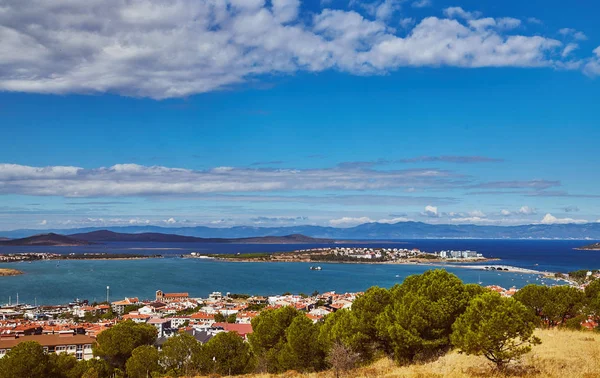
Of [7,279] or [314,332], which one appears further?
[7,279]

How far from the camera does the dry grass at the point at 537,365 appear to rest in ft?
30.5

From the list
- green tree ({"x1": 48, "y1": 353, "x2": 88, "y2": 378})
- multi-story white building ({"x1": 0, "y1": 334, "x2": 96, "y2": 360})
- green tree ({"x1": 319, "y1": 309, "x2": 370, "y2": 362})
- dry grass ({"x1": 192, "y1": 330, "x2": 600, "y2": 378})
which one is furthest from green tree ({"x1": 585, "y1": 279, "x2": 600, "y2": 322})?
multi-story white building ({"x1": 0, "y1": 334, "x2": 96, "y2": 360})

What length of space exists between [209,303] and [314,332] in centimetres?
3969

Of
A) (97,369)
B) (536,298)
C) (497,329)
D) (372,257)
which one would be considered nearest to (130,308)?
(97,369)

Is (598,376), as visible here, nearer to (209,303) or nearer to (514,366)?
(514,366)

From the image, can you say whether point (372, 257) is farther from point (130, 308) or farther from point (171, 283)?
point (130, 308)

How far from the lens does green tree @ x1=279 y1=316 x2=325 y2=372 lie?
1627 cm

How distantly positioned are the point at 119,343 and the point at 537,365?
18175mm

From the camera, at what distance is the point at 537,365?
406 inches

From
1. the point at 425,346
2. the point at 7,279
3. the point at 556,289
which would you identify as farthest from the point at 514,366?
the point at 7,279

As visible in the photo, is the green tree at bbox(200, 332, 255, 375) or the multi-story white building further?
the multi-story white building

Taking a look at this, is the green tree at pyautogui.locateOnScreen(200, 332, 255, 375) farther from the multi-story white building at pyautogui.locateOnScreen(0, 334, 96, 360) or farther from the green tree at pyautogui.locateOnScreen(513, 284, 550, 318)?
the multi-story white building at pyautogui.locateOnScreen(0, 334, 96, 360)

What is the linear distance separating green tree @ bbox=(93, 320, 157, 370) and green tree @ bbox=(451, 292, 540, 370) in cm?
1697

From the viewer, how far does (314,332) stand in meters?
16.9
